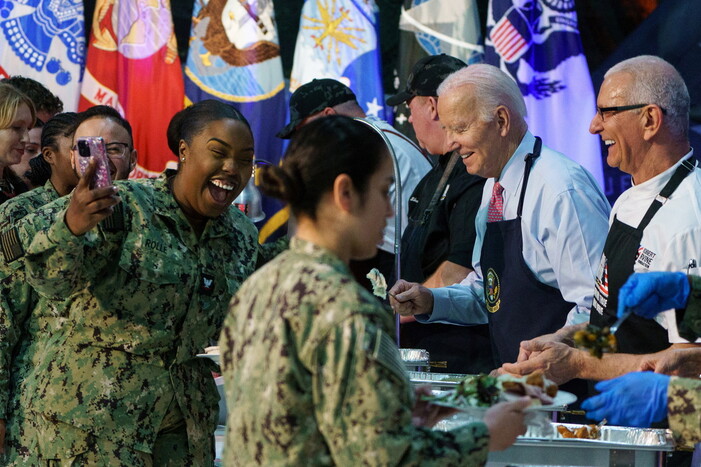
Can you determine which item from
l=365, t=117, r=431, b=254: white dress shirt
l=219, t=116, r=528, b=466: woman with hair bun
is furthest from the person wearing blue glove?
l=365, t=117, r=431, b=254: white dress shirt

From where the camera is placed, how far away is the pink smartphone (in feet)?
6.93

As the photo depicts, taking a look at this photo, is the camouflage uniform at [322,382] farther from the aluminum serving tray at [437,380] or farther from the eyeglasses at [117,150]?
the eyeglasses at [117,150]

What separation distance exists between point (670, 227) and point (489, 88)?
893 mm

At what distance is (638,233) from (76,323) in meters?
1.47

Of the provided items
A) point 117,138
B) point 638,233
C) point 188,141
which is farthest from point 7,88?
point 638,233

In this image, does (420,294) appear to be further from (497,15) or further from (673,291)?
(497,15)

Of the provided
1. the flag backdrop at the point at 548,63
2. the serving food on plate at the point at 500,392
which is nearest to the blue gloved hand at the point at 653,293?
the serving food on plate at the point at 500,392

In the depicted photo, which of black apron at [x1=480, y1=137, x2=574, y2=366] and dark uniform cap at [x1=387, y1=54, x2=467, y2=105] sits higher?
dark uniform cap at [x1=387, y1=54, x2=467, y2=105]

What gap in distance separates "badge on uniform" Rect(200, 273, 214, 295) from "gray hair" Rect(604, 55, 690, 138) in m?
1.29

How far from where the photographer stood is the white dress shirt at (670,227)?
2.48 meters

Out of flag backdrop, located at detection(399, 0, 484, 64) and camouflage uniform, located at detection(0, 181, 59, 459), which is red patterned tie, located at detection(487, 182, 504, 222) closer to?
camouflage uniform, located at detection(0, 181, 59, 459)

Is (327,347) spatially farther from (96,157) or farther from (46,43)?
(46,43)

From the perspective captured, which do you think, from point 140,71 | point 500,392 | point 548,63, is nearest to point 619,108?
point 500,392

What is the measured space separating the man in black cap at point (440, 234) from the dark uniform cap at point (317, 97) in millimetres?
395
